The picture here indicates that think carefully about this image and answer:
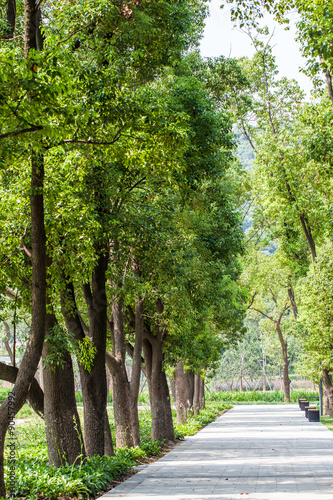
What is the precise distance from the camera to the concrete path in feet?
28.2

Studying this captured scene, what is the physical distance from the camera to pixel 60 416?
9055 mm

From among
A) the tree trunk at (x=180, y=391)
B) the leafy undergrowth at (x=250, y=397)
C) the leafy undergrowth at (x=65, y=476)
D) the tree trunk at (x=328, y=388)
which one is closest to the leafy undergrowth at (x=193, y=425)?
the tree trunk at (x=180, y=391)

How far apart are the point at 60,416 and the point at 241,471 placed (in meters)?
4.05

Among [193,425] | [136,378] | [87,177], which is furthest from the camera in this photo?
[193,425]

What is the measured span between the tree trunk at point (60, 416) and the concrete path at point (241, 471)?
0.93 meters

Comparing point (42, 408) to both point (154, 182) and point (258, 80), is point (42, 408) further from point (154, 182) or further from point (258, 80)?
point (258, 80)

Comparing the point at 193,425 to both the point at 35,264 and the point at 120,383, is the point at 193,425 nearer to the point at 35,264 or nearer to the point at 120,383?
the point at 120,383

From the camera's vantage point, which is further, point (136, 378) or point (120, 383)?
point (136, 378)

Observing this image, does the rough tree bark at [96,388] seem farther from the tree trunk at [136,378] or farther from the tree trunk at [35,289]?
the tree trunk at [136,378]

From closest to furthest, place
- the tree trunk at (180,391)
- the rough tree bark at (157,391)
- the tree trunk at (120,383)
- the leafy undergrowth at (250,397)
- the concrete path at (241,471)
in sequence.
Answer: the concrete path at (241,471) → the tree trunk at (120,383) → the rough tree bark at (157,391) → the tree trunk at (180,391) → the leafy undergrowth at (250,397)

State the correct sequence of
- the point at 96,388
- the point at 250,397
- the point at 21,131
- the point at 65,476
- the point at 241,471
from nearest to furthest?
the point at 21,131, the point at 65,476, the point at 96,388, the point at 241,471, the point at 250,397

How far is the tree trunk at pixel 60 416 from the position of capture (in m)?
9.02

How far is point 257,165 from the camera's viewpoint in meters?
24.7

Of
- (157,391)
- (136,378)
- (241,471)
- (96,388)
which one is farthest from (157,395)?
(96,388)
